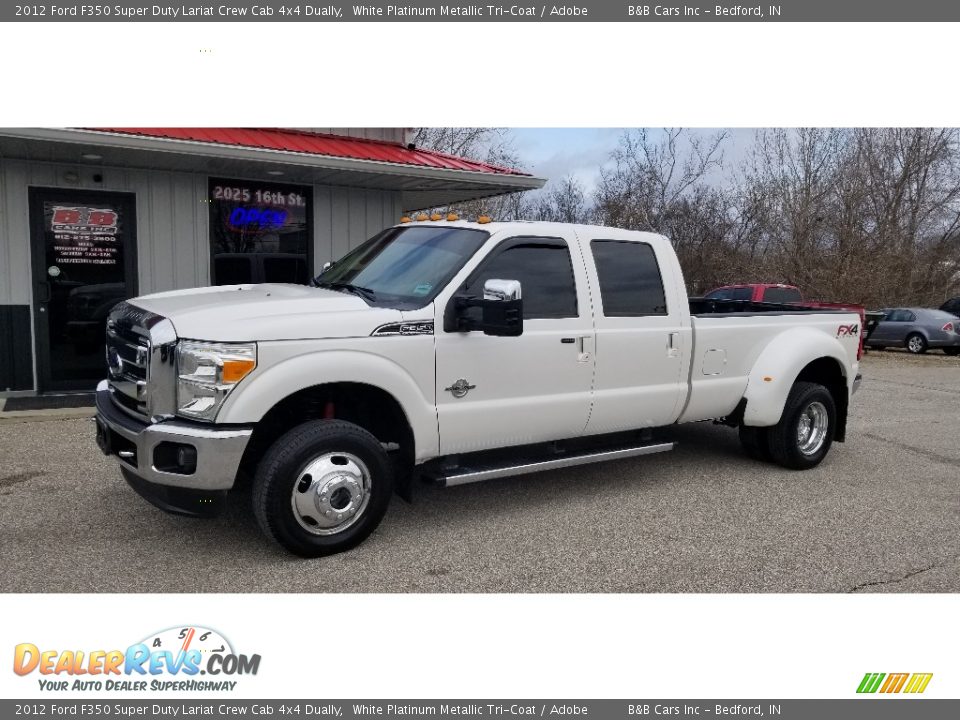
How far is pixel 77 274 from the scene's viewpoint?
9.52m

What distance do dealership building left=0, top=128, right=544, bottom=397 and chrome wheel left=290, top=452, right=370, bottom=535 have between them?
5.40 m

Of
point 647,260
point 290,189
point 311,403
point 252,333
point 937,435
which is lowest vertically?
point 937,435

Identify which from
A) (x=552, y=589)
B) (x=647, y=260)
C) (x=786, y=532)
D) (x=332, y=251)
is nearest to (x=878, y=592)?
(x=786, y=532)

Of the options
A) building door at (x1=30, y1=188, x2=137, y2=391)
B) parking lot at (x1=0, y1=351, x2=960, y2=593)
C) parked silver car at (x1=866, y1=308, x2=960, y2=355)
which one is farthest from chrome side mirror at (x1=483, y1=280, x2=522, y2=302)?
parked silver car at (x1=866, y1=308, x2=960, y2=355)

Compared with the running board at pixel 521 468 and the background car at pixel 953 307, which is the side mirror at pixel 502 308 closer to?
the running board at pixel 521 468

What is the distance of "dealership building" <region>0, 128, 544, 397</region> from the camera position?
8.99 m

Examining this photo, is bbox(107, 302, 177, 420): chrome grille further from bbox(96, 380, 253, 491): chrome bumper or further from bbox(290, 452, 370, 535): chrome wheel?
bbox(290, 452, 370, 535): chrome wheel

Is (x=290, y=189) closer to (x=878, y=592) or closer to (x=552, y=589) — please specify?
(x=552, y=589)

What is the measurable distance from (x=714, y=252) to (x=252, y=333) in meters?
26.7

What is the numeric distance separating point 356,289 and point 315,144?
5509mm

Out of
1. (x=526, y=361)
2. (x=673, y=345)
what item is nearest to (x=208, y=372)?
(x=526, y=361)

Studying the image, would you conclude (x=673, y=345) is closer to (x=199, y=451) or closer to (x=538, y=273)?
(x=538, y=273)

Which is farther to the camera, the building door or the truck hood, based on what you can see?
the building door

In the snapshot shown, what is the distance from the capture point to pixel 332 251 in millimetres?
11164
